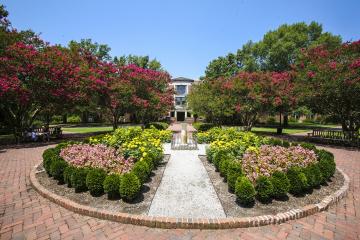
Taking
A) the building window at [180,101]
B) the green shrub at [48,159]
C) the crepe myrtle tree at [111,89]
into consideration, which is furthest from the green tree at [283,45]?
the green shrub at [48,159]

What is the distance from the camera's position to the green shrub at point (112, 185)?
5629mm

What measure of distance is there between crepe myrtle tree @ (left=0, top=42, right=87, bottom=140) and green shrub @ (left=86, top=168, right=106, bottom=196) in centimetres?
1003

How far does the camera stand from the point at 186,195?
6.17 meters

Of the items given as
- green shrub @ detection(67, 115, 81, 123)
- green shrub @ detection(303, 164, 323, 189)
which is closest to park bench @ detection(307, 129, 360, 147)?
green shrub @ detection(303, 164, 323, 189)

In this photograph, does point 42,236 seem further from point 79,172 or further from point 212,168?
point 212,168

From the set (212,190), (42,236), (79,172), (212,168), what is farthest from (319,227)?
(79,172)

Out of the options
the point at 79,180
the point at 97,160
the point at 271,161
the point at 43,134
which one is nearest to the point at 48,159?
the point at 97,160

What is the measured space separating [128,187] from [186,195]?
1.56 meters

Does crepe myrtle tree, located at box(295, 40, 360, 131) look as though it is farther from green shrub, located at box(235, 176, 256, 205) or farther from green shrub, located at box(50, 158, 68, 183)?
green shrub, located at box(50, 158, 68, 183)

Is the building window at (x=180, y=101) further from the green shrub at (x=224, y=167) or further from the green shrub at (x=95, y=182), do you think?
the green shrub at (x=95, y=182)

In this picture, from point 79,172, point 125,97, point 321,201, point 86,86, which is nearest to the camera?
point 321,201

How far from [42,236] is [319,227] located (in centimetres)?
524

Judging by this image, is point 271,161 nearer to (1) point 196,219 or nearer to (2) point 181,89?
(1) point 196,219

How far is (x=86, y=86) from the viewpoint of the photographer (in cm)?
1683
